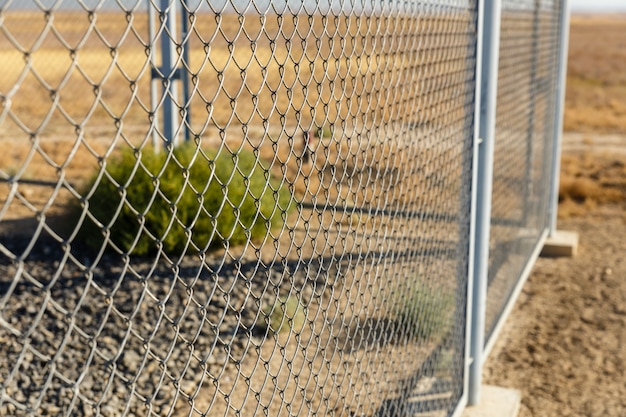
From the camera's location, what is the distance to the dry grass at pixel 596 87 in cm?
2305

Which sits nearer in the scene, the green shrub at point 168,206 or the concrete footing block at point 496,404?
the concrete footing block at point 496,404

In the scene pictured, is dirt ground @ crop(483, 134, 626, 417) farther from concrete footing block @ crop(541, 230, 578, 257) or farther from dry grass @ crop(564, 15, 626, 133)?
dry grass @ crop(564, 15, 626, 133)

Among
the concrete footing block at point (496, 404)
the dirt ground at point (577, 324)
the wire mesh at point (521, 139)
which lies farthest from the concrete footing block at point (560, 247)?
the concrete footing block at point (496, 404)

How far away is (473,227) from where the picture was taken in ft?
12.8

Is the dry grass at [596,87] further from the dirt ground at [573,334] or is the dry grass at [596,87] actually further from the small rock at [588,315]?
the small rock at [588,315]

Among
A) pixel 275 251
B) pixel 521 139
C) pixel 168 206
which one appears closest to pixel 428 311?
pixel 275 251

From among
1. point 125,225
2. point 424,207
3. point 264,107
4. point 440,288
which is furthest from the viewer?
point 264,107

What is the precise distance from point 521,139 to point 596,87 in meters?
37.0

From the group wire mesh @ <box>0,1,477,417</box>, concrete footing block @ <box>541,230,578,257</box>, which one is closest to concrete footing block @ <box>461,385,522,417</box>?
wire mesh @ <box>0,1,477,417</box>

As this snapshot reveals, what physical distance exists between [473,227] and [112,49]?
2.73 m

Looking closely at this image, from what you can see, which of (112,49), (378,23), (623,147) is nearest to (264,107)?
(378,23)

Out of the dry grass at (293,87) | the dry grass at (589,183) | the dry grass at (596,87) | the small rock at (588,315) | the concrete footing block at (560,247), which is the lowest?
the dry grass at (596,87)

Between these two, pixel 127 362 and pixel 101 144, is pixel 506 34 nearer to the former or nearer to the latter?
pixel 127 362

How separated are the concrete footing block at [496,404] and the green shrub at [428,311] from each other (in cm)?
45
